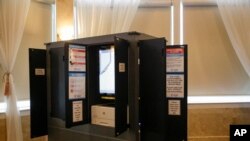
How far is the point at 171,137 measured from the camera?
2748 mm

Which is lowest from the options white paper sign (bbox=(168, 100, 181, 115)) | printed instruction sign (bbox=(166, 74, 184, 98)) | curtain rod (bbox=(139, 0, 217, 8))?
white paper sign (bbox=(168, 100, 181, 115))

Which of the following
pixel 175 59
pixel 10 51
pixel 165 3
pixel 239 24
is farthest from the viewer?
pixel 165 3

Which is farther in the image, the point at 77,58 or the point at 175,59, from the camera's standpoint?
the point at 175,59

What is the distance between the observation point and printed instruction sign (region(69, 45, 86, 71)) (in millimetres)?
2352

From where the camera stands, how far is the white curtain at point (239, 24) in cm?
351

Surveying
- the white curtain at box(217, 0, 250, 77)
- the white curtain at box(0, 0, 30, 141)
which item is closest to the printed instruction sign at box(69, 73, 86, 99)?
the white curtain at box(0, 0, 30, 141)

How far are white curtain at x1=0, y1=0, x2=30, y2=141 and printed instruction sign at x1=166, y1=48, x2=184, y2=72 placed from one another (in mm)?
2188

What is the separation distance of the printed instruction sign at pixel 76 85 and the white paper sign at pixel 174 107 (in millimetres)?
1061

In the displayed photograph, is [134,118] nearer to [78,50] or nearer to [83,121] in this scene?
[83,121]

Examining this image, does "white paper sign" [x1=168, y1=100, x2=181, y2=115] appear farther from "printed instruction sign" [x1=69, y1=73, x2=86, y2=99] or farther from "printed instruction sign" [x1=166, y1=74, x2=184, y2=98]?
"printed instruction sign" [x1=69, y1=73, x2=86, y2=99]

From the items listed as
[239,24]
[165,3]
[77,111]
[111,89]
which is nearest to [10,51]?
[77,111]

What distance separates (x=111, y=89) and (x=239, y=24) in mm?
2525

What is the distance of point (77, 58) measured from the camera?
2.42 metres

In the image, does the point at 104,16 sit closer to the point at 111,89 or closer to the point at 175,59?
the point at 175,59
